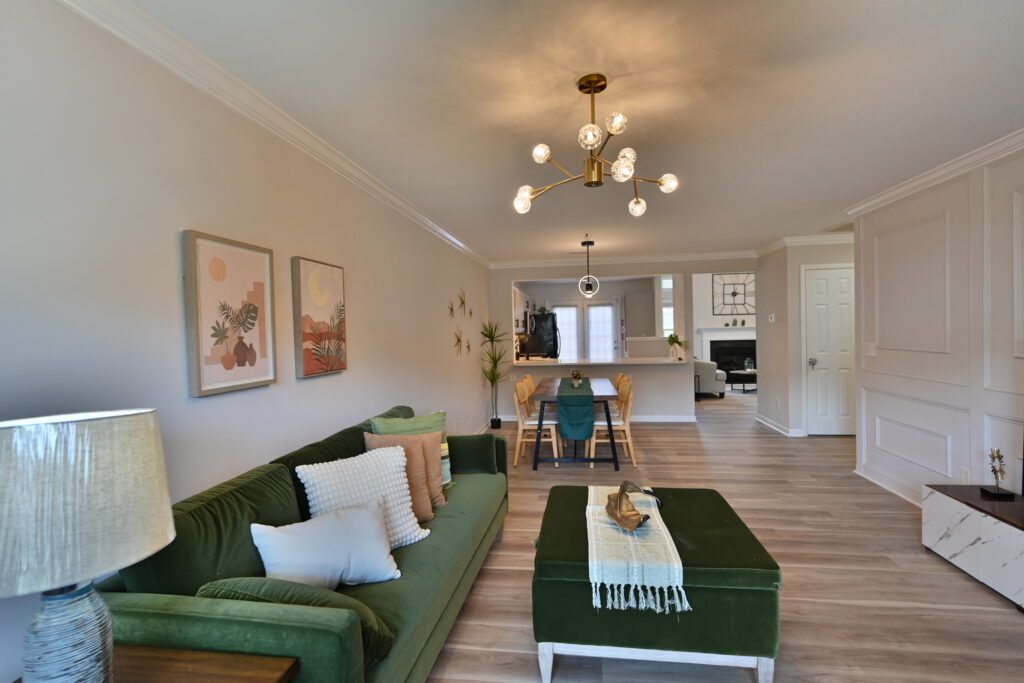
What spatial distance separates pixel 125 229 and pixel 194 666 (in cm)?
130

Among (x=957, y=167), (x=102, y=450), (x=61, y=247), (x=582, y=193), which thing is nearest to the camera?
(x=102, y=450)

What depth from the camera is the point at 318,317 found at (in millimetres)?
2459

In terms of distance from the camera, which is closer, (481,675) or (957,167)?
(481,675)

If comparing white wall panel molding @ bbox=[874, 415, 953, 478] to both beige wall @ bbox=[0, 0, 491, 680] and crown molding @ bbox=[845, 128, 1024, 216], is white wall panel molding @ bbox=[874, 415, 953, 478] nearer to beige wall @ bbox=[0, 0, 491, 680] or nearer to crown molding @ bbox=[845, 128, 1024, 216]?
crown molding @ bbox=[845, 128, 1024, 216]

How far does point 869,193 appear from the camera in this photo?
3.66 metres

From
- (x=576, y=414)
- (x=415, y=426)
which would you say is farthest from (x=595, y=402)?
(x=415, y=426)

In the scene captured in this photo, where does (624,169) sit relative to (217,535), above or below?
above

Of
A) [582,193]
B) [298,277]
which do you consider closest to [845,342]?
[582,193]

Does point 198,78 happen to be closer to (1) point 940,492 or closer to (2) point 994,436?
(1) point 940,492

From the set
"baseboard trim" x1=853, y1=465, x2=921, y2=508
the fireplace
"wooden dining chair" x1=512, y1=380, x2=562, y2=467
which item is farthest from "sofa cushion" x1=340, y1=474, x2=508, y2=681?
the fireplace

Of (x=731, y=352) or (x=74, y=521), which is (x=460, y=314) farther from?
(x=731, y=352)

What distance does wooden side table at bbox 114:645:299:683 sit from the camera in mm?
1034

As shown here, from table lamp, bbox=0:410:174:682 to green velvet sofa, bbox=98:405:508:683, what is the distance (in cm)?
25

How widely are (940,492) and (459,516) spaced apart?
275 centimetres
